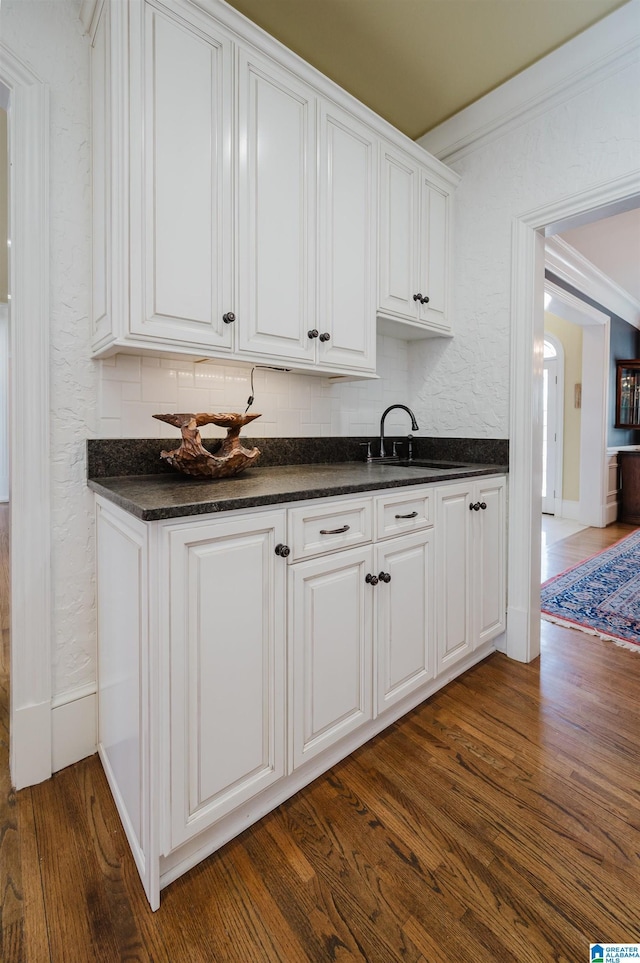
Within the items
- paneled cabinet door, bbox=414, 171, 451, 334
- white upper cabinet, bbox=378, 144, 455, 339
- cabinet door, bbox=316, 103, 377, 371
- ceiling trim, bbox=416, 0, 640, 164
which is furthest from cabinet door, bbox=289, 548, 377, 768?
ceiling trim, bbox=416, 0, 640, 164

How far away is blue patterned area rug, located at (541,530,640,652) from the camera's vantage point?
2594 millimetres

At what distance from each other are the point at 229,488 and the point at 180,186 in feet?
3.14

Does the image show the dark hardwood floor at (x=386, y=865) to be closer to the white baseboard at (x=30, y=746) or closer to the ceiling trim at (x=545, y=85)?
the white baseboard at (x=30, y=746)

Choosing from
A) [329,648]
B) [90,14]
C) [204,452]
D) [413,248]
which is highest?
[90,14]

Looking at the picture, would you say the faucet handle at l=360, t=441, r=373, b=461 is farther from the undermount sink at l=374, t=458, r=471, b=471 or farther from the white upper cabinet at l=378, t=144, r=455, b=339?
the white upper cabinet at l=378, t=144, r=455, b=339

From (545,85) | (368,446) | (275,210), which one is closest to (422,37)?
(545,85)

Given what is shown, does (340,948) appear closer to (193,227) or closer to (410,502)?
(410,502)

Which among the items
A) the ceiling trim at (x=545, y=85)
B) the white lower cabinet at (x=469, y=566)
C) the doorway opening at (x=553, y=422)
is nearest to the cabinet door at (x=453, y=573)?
the white lower cabinet at (x=469, y=566)

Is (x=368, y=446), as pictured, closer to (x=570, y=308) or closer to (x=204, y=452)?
(x=204, y=452)

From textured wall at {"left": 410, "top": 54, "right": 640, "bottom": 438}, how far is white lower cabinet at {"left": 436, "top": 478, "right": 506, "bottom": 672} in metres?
0.46

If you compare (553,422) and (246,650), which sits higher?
(553,422)

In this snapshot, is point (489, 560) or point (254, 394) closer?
point (254, 394)

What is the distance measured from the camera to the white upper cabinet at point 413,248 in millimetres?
2102

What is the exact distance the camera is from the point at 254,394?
2.07 meters
